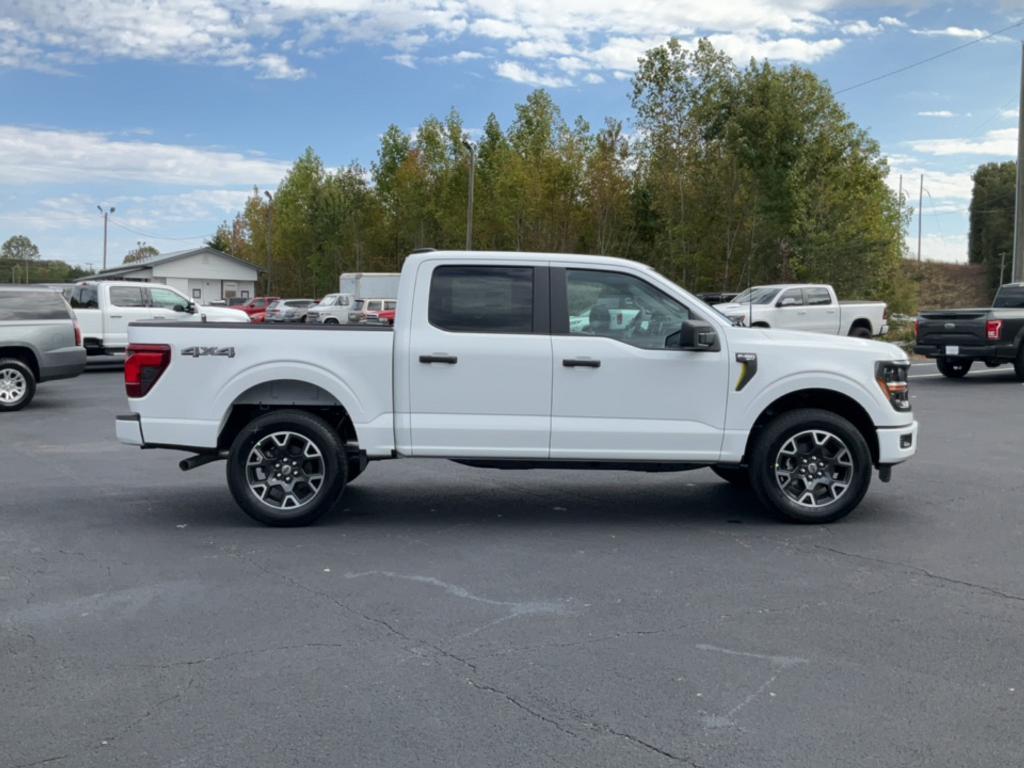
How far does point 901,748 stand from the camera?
3.83 meters

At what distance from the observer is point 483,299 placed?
24.1 ft

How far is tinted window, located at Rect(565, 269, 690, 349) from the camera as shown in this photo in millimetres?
7316

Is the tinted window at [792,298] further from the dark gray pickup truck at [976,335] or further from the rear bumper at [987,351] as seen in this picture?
the rear bumper at [987,351]

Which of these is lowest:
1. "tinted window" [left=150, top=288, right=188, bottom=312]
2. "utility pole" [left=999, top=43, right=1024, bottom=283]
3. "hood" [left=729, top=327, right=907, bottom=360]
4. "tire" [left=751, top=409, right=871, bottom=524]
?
"tire" [left=751, top=409, right=871, bottom=524]

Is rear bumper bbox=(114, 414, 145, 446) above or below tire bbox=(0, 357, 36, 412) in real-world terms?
above

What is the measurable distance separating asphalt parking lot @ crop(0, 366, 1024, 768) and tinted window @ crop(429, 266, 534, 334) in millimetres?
1476

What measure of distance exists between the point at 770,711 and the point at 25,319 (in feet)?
46.3

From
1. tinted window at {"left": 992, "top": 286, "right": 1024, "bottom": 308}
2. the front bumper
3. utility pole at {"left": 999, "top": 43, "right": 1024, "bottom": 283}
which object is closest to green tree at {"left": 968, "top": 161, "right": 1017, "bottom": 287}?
utility pole at {"left": 999, "top": 43, "right": 1024, "bottom": 283}

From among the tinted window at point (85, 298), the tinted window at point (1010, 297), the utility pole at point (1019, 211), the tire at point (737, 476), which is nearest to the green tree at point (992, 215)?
the utility pole at point (1019, 211)

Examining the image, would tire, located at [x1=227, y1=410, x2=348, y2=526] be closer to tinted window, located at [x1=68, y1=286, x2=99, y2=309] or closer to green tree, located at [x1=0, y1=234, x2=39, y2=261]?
tinted window, located at [x1=68, y1=286, x2=99, y2=309]

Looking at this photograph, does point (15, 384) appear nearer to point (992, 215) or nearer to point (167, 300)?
point (167, 300)

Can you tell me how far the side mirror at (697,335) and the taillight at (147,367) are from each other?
3.65m

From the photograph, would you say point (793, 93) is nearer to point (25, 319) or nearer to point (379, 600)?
point (25, 319)

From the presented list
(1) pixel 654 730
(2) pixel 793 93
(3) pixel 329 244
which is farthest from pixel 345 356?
(3) pixel 329 244
